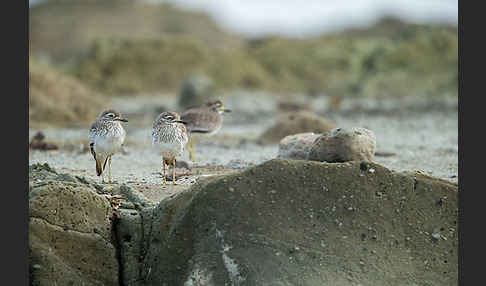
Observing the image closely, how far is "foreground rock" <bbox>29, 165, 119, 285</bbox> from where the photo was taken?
6305mm

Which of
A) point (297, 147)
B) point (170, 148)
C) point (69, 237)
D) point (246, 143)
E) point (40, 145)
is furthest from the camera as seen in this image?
point (246, 143)

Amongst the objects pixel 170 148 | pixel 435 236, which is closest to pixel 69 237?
pixel 170 148

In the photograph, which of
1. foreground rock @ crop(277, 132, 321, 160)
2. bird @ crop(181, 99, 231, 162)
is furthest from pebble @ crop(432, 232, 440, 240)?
bird @ crop(181, 99, 231, 162)

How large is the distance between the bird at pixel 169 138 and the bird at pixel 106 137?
398mm

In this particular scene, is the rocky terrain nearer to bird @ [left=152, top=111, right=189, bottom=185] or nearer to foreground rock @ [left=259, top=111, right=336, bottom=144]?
bird @ [left=152, top=111, right=189, bottom=185]

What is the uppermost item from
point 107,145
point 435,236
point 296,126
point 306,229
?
point 296,126

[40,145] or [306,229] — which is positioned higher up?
[40,145]

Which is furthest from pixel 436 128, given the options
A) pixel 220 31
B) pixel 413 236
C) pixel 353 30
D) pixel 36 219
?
pixel 220 31

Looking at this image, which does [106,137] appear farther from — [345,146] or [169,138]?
[345,146]

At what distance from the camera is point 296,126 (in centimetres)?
1283

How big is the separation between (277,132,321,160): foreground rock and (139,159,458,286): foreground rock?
1.51m

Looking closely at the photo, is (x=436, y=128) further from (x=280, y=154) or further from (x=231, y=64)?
(x=231, y=64)

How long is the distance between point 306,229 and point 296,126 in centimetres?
Answer: 668

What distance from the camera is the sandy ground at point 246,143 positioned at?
8273 mm
